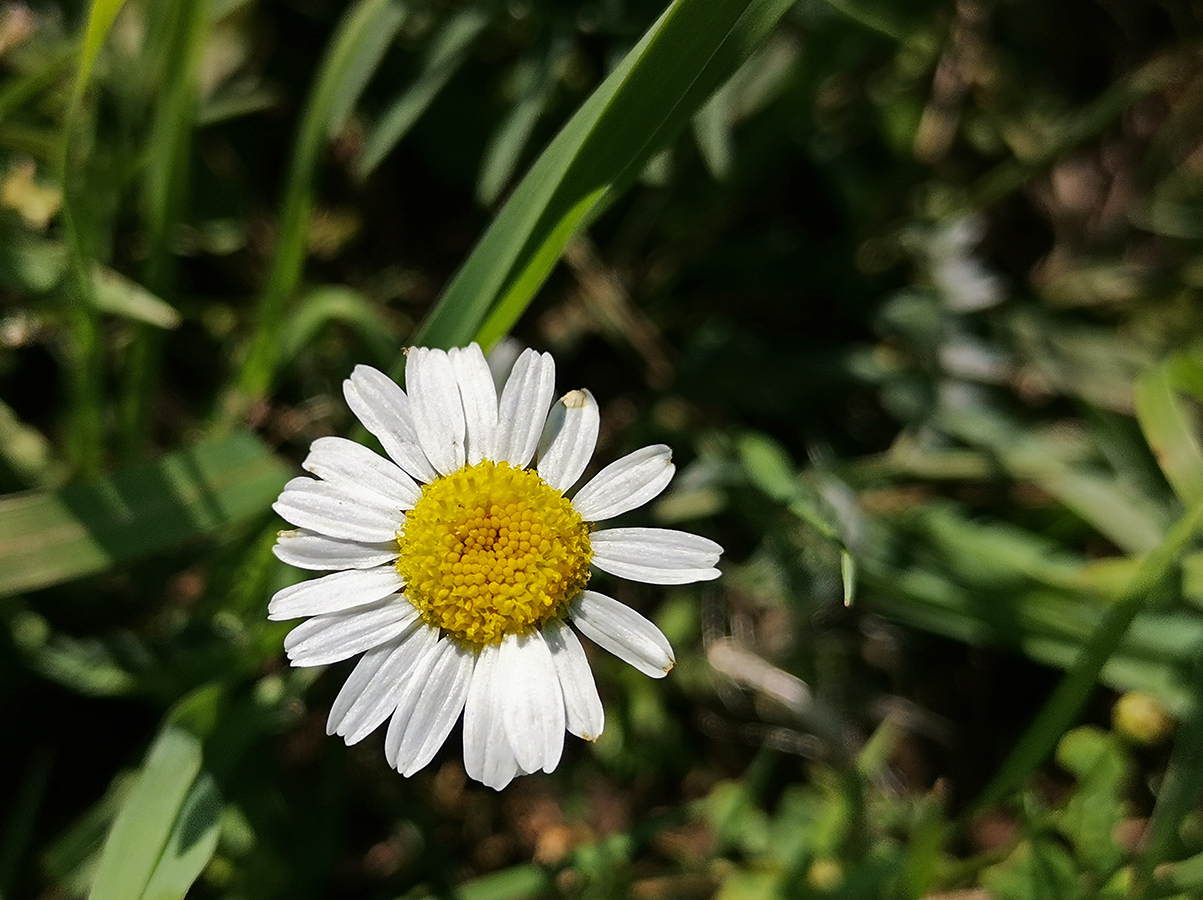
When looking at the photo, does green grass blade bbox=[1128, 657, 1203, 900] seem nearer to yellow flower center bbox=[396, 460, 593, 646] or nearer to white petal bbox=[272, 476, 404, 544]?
yellow flower center bbox=[396, 460, 593, 646]

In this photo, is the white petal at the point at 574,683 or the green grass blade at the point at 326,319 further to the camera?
the green grass blade at the point at 326,319

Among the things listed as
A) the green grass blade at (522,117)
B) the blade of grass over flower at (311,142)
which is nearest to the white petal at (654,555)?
the green grass blade at (522,117)

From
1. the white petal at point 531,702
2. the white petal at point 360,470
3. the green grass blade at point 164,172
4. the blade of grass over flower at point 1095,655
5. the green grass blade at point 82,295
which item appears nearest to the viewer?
the white petal at point 531,702

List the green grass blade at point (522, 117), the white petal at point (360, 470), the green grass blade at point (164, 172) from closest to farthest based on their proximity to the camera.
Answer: the white petal at point (360, 470) < the green grass blade at point (164, 172) < the green grass blade at point (522, 117)

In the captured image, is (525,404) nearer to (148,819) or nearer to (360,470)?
(360,470)

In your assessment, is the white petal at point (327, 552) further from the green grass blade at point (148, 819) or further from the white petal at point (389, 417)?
the green grass blade at point (148, 819)

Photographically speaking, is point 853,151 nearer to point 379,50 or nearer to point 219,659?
point 379,50

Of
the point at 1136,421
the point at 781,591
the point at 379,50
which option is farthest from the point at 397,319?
the point at 1136,421
